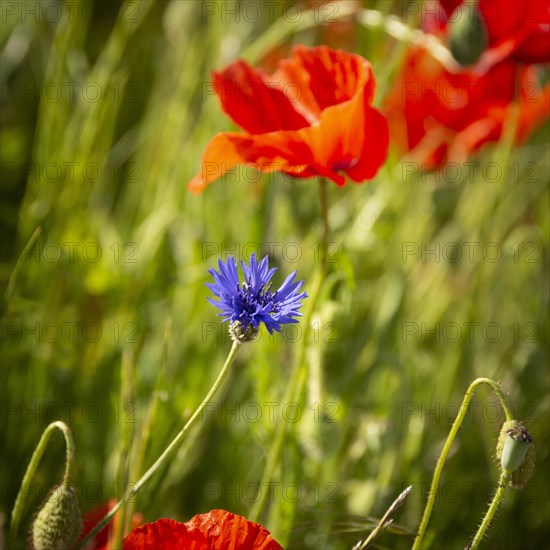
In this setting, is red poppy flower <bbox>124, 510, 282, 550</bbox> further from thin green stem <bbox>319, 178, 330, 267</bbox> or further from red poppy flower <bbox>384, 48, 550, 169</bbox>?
red poppy flower <bbox>384, 48, 550, 169</bbox>

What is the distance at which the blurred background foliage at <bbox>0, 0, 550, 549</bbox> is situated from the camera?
94 centimetres

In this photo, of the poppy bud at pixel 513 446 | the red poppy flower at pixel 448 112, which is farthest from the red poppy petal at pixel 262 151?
the red poppy flower at pixel 448 112

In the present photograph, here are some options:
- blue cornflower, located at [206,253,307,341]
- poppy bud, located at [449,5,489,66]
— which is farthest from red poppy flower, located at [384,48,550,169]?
blue cornflower, located at [206,253,307,341]

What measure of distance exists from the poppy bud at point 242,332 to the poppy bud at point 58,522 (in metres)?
0.16

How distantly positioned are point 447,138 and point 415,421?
0.45 m

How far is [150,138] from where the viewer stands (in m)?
1.44

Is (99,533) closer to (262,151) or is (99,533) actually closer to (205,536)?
(205,536)

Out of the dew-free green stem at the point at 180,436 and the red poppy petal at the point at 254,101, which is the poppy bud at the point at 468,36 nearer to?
the red poppy petal at the point at 254,101

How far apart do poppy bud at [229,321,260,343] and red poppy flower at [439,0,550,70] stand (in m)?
0.53

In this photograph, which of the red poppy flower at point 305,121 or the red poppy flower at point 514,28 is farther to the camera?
the red poppy flower at point 514,28

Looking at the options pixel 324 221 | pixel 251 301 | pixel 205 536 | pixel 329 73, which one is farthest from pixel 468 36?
pixel 205 536

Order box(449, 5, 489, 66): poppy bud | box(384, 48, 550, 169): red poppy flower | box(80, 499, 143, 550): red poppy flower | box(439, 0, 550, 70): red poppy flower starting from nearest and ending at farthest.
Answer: box(80, 499, 143, 550): red poppy flower < box(449, 5, 489, 66): poppy bud < box(439, 0, 550, 70): red poppy flower < box(384, 48, 550, 169): red poppy flower

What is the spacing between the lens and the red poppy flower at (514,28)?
96cm

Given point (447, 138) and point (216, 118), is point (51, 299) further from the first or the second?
point (447, 138)
